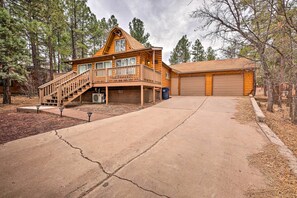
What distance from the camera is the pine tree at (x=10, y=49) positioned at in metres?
8.13

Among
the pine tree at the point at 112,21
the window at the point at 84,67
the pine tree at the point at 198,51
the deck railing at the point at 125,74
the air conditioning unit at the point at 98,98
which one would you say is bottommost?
the air conditioning unit at the point at 98,98

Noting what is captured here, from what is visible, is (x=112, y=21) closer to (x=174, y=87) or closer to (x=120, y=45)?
(x=120, y=45)

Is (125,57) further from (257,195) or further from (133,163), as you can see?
(257,195)

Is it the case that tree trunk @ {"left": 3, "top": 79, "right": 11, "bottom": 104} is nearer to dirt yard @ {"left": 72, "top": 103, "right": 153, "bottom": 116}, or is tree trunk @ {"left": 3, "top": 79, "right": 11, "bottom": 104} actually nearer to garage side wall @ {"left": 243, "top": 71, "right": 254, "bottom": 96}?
dirt yard @ {"left": 72, "top": 103, "right": 153, "bottom": 116}

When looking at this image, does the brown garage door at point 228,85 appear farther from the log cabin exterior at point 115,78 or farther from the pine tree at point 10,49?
the pine tree at point 10,49

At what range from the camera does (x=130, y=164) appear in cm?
254

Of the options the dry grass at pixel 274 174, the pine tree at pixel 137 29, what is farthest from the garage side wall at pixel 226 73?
the dry grass at pixel 274 174

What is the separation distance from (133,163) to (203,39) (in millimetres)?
10482

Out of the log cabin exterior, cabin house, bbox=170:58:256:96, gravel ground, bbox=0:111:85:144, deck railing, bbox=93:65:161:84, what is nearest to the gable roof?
the log cabin exterior

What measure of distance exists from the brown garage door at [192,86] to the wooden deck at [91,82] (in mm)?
6850

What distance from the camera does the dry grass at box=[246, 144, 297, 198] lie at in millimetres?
1833

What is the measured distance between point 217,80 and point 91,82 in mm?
12807

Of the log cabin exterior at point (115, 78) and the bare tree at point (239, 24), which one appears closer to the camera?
the bare tree at point (239, 24)

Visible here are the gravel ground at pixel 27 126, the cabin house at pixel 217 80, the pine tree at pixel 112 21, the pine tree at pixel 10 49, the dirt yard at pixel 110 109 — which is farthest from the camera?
the pine tree at pixel 112 21
